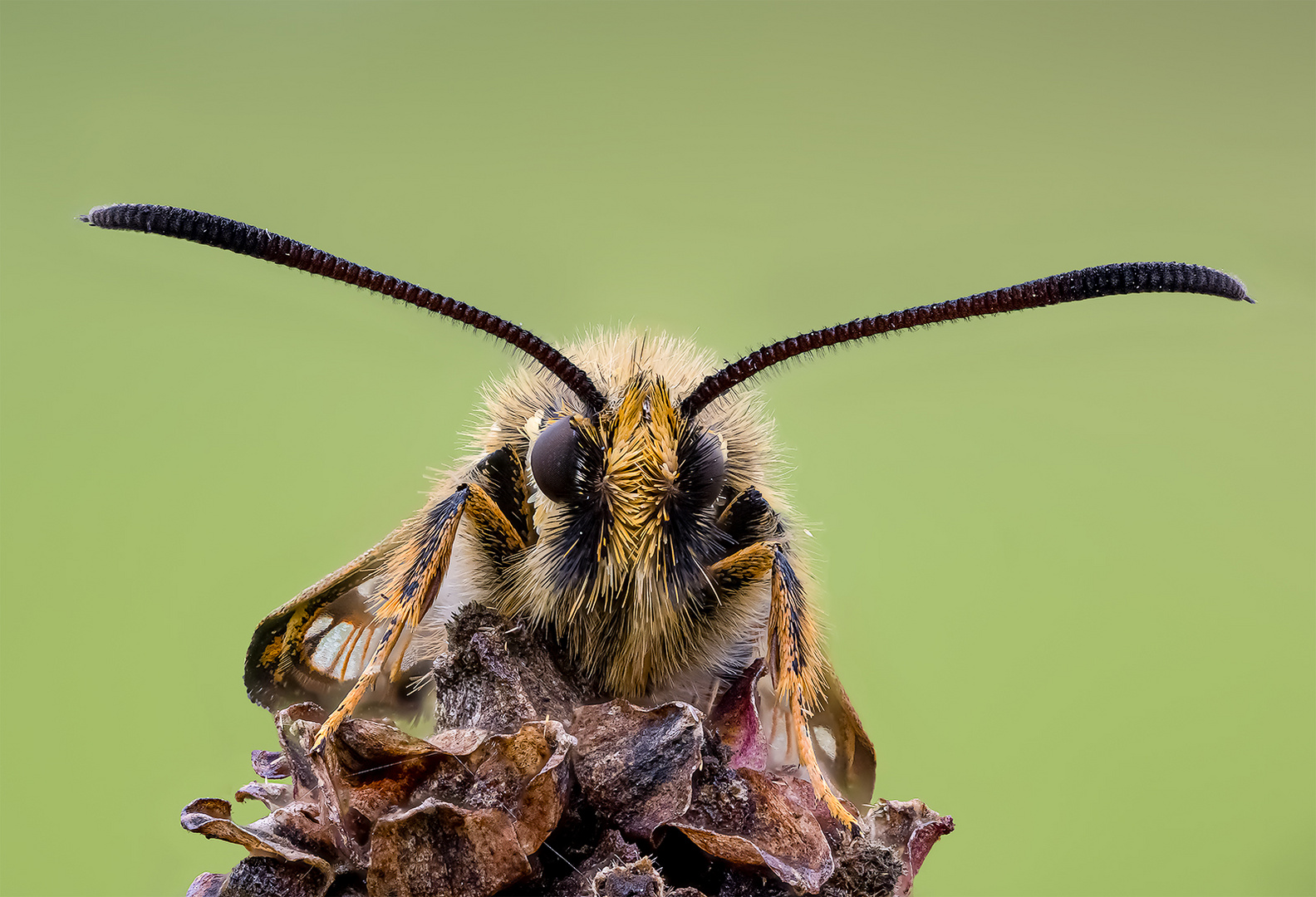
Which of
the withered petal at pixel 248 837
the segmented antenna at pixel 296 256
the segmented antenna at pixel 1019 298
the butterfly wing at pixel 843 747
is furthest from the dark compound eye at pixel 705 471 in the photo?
the withered petal at pixel 248 837

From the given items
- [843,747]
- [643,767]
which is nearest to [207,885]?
[643,767]

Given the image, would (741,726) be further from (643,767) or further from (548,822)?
(548,822)

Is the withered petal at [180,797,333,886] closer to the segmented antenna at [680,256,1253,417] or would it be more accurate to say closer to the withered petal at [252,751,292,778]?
the withered petal at [252,751,292,778]

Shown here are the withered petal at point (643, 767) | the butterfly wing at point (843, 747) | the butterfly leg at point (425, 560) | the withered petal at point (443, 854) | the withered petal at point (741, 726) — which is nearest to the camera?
the withered petal at point (443, 854)

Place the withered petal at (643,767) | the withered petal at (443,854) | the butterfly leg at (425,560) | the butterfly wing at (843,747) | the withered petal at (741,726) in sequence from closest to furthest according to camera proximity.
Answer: the withered petal at (443,854) < the withered petal at (643,767) < the withered petal at (741,726) < the butterfly leg at (425,560) < the butterfly wing at (843,747)

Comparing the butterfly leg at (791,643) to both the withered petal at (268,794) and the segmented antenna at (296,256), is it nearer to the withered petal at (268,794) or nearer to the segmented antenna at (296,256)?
the segmented antenna at (296,256)

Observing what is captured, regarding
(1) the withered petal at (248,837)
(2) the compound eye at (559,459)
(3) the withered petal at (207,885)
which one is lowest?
(3) the withered petal at (207,885)
